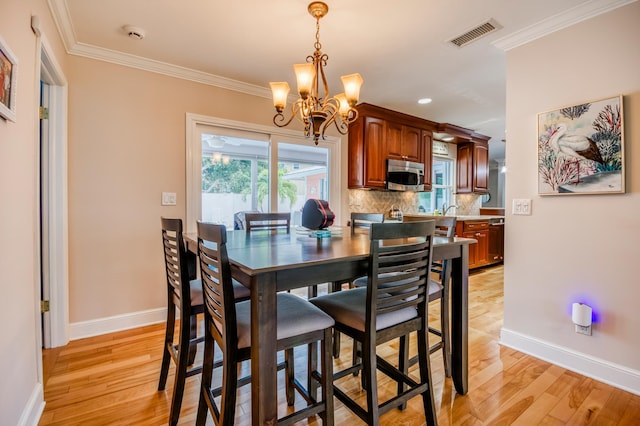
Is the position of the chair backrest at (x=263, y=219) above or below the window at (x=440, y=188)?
below

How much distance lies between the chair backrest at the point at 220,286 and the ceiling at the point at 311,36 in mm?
1705

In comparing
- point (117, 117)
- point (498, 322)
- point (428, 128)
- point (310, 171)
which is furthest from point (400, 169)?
point (117, 117)

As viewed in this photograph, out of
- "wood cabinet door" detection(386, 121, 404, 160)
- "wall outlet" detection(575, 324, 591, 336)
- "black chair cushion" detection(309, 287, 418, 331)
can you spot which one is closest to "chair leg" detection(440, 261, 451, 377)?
"black chair cushion" detection(309, 287, 418, 331)

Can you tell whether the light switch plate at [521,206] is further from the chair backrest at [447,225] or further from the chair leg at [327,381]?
the chair leg at [327,381]

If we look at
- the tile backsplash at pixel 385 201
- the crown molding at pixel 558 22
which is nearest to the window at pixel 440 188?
the tile backsplash at pixel 385 201

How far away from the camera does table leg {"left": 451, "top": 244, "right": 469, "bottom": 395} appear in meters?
1.82

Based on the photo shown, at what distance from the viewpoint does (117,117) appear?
2732 mm

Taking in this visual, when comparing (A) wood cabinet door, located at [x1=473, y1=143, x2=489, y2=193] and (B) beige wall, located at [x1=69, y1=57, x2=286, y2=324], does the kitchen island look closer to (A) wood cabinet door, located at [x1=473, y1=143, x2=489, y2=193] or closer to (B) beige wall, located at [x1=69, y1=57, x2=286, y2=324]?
(A) wood cabinet door, located at [x1=473, y1=143, x2=489, y2=193]

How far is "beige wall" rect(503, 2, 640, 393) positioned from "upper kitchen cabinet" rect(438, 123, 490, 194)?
330 cm

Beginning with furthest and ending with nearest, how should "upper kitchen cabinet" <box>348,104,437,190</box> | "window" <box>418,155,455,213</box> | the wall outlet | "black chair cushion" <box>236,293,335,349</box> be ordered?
"window" <box>418,155,455,213</box> < "upper kitchen cabinet" <box>348,104,437,190</box> < the wall outlet < "black chair cushion" <box>236,293,335,349</box>

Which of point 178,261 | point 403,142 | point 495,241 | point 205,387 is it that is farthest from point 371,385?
point 495,241

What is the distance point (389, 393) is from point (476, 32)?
2654 millimetres

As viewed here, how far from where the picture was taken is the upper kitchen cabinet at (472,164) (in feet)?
18.7

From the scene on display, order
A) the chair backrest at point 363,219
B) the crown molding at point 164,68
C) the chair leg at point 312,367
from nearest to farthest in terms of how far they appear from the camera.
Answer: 1. the chair leg at point 312,367
2. the crown molding at point 164,68
3. the chair backrest at point 363,219
